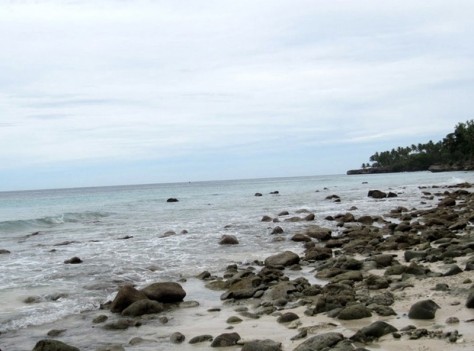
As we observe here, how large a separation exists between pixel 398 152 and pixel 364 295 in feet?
496

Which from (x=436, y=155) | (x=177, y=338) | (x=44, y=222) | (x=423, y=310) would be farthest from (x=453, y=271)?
(x=436, y=155)

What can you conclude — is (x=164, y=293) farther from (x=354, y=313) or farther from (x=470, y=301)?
(x=470, y=301)

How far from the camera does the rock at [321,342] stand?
5.54 metres

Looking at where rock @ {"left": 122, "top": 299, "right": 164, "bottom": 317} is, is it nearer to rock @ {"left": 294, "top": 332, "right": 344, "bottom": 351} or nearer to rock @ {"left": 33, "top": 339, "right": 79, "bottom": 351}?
rock @ {"left": 33, "top": 339, "right": 79, "bottom": 351}

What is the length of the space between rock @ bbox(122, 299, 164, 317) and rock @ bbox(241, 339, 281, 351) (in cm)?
280

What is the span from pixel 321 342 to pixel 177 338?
205 centimetres

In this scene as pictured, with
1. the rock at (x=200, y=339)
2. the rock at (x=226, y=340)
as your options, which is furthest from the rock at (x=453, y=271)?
the rock at (x=200, y=339)

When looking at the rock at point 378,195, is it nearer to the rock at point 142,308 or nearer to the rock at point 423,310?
the rock at point 142,308

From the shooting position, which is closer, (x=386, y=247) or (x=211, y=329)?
(x=211, y=329)

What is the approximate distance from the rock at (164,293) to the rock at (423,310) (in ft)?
13.5

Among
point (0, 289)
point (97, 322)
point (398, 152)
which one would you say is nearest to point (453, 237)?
point (97, 322)

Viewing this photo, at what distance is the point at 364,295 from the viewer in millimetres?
8055

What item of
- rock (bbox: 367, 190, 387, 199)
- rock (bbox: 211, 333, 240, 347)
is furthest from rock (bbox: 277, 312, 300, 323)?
rock (bbox: 367, 190, 387, 199)

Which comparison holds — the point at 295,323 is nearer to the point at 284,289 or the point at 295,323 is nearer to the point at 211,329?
the point at 211,329
